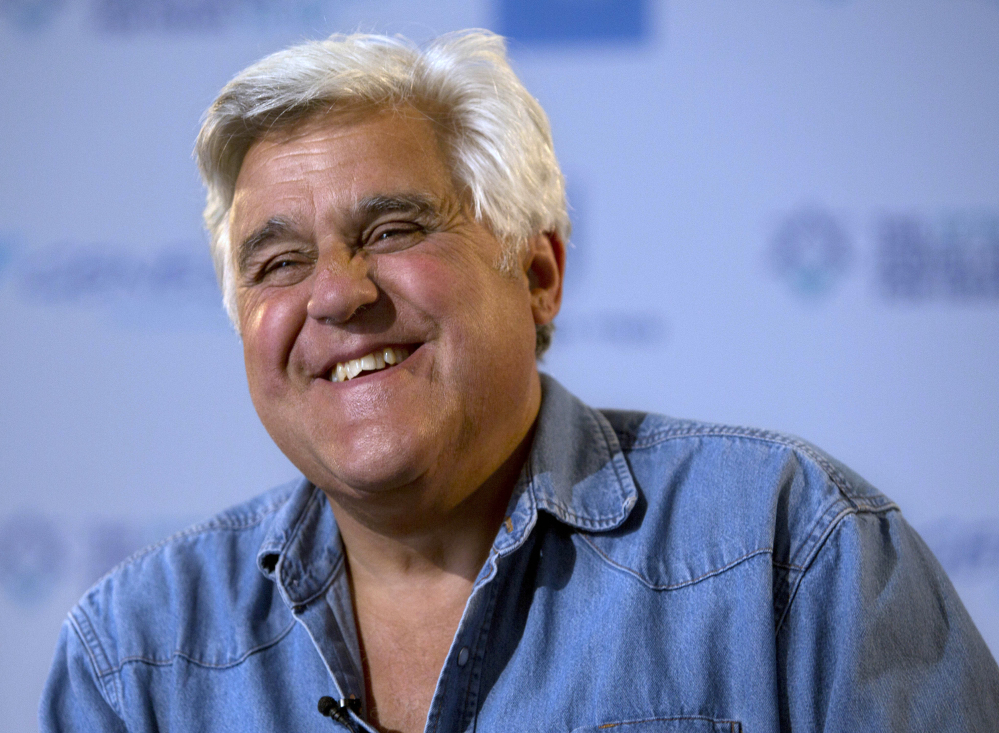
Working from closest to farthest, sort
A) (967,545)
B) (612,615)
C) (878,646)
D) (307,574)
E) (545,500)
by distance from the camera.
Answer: (878,646) < (612,615) < (545,500) < (307,574) < (967,545)

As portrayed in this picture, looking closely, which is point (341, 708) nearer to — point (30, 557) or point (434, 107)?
point (434, 107)

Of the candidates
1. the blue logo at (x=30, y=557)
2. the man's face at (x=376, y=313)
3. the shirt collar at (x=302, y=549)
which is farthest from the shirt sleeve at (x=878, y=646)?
the blue logo at (x=30, y=557)

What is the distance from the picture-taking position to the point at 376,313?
1.36 metres

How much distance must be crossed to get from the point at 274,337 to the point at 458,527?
41cm

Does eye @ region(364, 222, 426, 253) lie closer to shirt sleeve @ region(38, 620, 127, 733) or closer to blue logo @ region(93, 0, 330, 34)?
shirt sleeve @ region(38, 620, 127, 733)

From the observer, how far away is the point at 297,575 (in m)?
1.52

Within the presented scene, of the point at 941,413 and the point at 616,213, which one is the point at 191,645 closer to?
the point at 616,213

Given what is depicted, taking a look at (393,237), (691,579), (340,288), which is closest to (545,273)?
(393,237)

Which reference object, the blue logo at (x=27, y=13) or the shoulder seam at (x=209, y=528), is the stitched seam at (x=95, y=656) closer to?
the shoulder seam at (x=209, y=528)

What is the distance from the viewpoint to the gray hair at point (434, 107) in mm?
1441

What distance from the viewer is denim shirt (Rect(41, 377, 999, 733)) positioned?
1237 mm

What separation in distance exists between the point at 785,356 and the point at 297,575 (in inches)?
50.8

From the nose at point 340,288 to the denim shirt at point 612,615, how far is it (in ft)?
1.24

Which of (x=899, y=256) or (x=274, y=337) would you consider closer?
(x=274, y=337)
